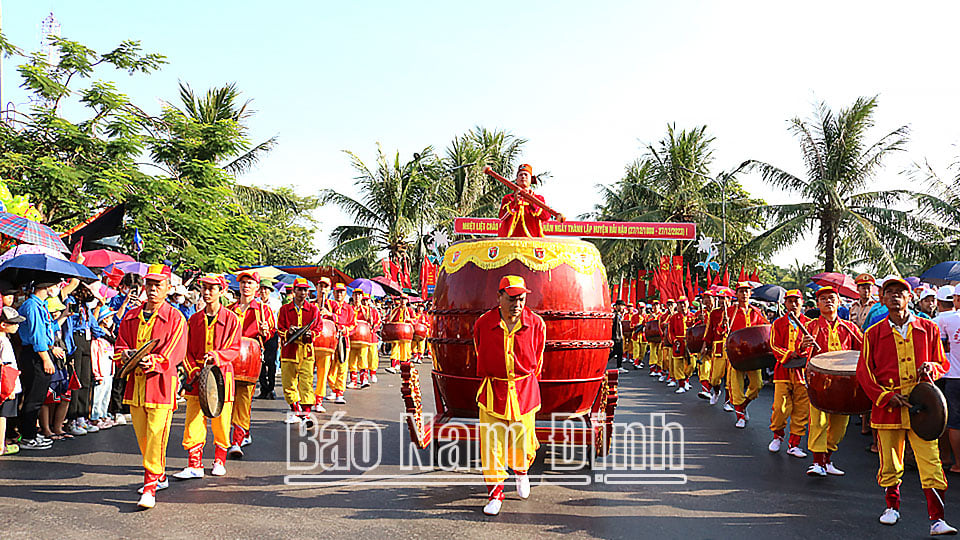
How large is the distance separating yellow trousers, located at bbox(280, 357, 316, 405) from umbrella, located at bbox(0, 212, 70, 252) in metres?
3.24

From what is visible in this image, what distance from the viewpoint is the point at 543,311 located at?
5992 millimetres

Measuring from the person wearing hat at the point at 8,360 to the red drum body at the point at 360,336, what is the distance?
19.1 feet

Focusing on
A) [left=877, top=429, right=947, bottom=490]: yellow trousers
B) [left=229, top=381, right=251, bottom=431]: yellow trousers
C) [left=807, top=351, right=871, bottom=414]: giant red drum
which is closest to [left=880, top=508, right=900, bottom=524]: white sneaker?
[left=877, top=429, right=947, bottom=490]: yellow trousers

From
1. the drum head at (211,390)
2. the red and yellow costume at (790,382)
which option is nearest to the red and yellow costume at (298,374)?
the drum head at (211,390)

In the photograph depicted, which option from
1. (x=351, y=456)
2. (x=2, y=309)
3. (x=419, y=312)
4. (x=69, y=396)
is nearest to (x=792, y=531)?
(x=351, y=456)

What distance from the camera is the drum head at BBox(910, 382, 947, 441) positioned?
434 centimetres

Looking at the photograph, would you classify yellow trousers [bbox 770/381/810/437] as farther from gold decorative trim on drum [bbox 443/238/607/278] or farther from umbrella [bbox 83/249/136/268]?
umbrella [bbox 83/249/136/268]

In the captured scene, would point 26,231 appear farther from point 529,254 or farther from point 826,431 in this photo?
point 826,431

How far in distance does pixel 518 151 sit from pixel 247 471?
1065 inches

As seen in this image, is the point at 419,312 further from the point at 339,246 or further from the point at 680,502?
the point at 680,502

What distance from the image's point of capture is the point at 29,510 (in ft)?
15.9

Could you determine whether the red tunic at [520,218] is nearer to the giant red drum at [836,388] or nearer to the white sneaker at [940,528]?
the giant red drum at [836,388]

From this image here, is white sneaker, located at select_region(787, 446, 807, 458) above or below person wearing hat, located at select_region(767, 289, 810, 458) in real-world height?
below

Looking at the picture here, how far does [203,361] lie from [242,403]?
2.92 ft
